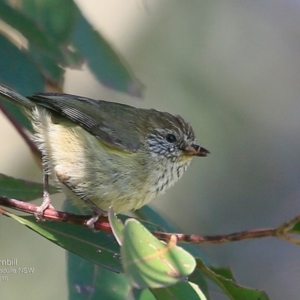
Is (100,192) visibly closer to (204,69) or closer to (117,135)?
(117,135)

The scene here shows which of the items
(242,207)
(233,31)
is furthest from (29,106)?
(233,31)

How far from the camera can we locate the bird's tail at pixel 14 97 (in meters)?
2.58

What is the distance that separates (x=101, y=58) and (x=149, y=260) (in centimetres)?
142

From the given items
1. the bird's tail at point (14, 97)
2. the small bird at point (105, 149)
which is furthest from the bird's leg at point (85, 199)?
the bird's tail at point (14, 97)

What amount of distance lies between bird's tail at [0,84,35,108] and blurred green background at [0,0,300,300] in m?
2.32

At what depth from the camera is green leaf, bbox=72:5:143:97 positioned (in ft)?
9.18

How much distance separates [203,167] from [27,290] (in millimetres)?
2392

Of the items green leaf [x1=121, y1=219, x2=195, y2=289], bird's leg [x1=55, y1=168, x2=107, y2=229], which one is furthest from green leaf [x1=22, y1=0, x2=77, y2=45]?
green leaf [x1=121, y1=219, x2=195, y2=289]

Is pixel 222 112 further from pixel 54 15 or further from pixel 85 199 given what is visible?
pixel 85 199

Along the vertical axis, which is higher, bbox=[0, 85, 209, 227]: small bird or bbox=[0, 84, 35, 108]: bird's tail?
bbox=[0, 84, 35, 108]: bird's tail

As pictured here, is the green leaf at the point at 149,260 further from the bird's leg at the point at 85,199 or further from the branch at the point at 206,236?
the bird's leg at the point at 85,199

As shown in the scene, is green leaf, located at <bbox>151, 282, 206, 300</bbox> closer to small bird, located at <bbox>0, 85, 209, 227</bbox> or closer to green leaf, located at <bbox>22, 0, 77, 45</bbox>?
small bird, located at <bbox>0, 85, 209, 227</bbox>

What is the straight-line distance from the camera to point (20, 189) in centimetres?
262

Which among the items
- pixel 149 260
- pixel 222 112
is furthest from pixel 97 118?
pixel 222 112
